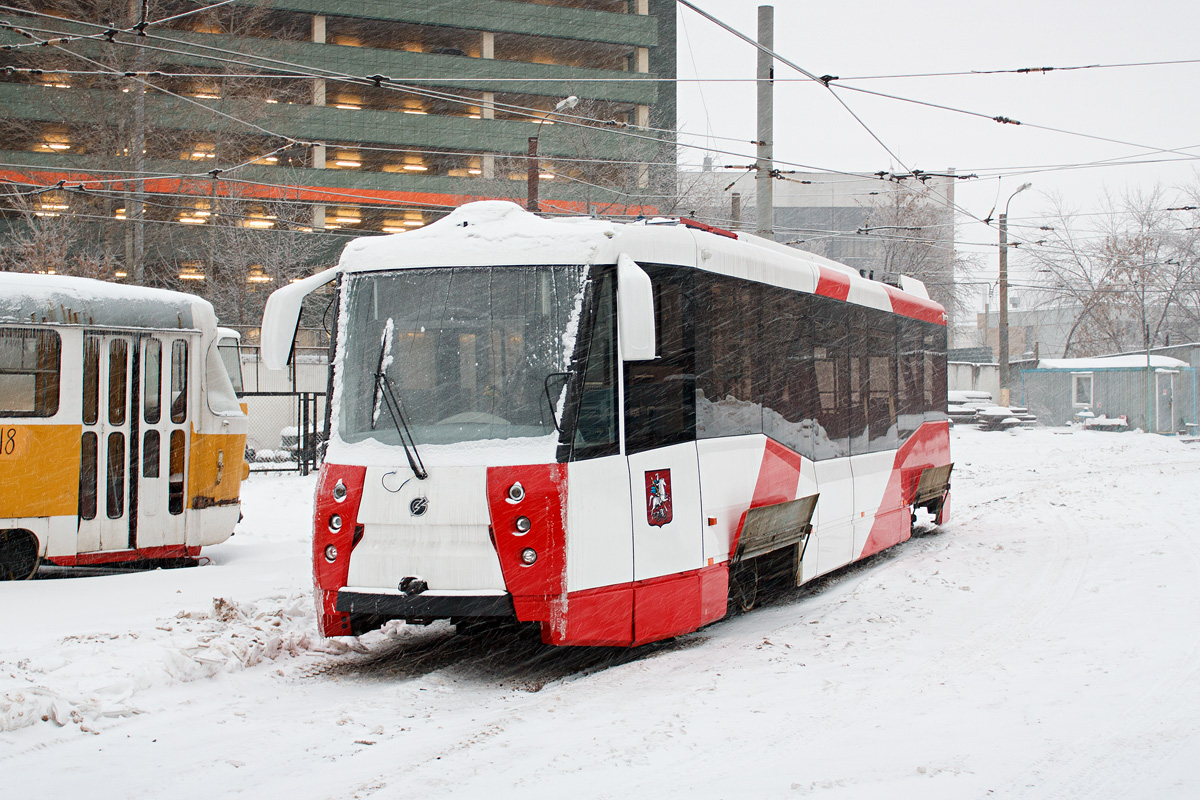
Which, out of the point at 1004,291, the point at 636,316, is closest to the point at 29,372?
the point at 636,316

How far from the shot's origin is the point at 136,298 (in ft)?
36.3

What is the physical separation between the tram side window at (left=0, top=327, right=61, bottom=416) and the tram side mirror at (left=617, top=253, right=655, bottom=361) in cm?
662

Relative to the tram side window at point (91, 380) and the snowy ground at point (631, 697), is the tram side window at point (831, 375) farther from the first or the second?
the tram side window at point (91, 380)

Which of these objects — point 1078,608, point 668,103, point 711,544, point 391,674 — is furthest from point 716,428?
point 668,103

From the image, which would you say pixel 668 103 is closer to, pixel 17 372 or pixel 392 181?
pixel 392 181

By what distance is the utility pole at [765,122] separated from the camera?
1534cm

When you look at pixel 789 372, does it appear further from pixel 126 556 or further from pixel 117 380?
pixel 126 556

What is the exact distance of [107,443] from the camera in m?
10.6

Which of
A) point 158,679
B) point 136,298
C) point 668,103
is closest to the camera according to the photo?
point 158,679

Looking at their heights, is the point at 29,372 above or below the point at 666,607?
above

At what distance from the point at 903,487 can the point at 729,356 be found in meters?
5.21

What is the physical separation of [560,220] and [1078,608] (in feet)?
17.0

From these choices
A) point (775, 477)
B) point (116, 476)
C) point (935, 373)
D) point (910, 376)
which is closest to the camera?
point (775, 477)

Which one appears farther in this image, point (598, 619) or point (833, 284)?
point (833, 284)
